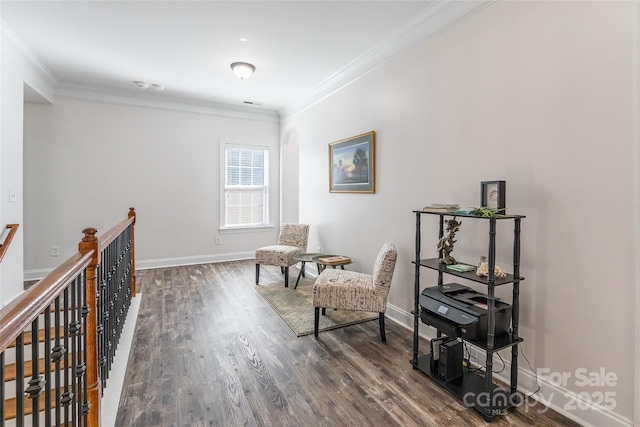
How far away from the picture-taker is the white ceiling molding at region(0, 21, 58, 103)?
10.5ft

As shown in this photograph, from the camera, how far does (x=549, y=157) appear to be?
1955 mm

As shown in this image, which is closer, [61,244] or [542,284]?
[542,284]

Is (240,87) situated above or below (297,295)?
above

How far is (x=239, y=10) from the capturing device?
2.71 metres

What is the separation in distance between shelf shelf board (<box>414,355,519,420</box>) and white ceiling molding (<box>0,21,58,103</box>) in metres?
4.91

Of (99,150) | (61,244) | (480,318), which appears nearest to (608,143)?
(480,318)

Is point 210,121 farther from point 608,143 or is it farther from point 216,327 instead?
point 608,143

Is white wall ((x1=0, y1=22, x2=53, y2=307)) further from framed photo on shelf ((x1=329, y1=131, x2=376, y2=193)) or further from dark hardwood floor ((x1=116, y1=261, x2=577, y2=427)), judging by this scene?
framed photo on shelf ((x1=329, y1=131, x2=376, y2=193))

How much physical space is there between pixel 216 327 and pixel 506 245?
2607 millimetres

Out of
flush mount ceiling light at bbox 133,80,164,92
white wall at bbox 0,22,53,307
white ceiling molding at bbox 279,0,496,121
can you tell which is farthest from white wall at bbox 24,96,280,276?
white ceiling molding at bbox 279,0,496,121

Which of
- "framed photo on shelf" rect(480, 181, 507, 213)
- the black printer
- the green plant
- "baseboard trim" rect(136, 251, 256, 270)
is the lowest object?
"baseboard trim" rect(136, 251, 256, 270)

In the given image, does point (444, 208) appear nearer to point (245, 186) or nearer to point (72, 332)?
point (72, 332)

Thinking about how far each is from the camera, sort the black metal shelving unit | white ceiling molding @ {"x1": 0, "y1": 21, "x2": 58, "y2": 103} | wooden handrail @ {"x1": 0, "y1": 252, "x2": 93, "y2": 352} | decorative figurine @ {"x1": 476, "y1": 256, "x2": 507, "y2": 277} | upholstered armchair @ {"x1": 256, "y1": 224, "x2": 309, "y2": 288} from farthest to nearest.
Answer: upholstered armchair @ {"x1": 256, "y1": 224, "x2": 309, "y2": 288}
white ceiling molding @ {"x1": 0, "y1": 21, "x2": 58, "y2": 103}
decorative figurine @ {"x1": 476, "y1": 256, "x2": 507, "y2": 277}
the black metal shelving unit
wooden handrail @ {"x1": 0, "y1": 252, "x2": 93, "y2": 352}

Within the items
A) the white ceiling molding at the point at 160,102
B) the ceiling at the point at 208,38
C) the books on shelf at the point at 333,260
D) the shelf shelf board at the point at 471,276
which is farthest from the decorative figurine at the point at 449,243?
the white ceiling molding at the point at 160,102
